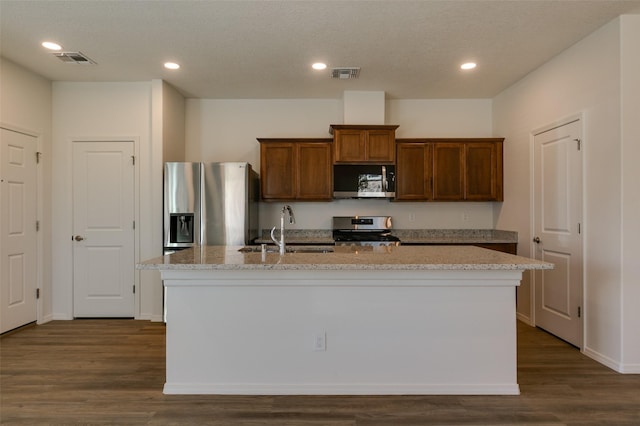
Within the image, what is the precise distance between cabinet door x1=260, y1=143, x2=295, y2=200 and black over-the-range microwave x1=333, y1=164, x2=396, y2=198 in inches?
22.5

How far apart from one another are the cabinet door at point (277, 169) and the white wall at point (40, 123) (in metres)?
2.45

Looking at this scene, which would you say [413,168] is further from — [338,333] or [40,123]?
[40,123]

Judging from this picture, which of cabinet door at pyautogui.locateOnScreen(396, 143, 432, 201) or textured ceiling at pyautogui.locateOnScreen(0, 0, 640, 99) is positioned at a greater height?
textured ceiling at pyautogui.locateOnScreen(0, 0, 640, 99)

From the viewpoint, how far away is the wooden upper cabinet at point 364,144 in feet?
14.7

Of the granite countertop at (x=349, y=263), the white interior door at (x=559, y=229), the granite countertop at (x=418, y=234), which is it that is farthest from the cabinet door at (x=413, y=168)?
the granite countertop at (x=349, y=263)

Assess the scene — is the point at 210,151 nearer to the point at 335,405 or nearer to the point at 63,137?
the point at 63,137

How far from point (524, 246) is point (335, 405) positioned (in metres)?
3.02

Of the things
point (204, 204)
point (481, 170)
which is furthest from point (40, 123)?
point (481, 170)

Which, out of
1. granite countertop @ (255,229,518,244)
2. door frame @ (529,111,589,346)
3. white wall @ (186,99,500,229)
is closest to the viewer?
door frame @ (529,111,589,346)

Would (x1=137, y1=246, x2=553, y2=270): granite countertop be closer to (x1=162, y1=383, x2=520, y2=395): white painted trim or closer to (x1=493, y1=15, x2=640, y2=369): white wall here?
(x1=162, y1=383, x2=520, y2=395): white painted trim

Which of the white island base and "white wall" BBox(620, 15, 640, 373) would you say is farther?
"white wall" BBox(620, 15, 640, 373)

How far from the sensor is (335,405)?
7.41ft

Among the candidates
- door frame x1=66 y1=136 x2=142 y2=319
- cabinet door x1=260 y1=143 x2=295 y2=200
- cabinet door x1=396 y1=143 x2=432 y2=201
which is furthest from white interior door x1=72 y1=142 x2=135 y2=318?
cabinet door x1=396 y1=143 x2=432 y2=201

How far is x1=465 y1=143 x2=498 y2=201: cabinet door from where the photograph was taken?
15.2 feet
